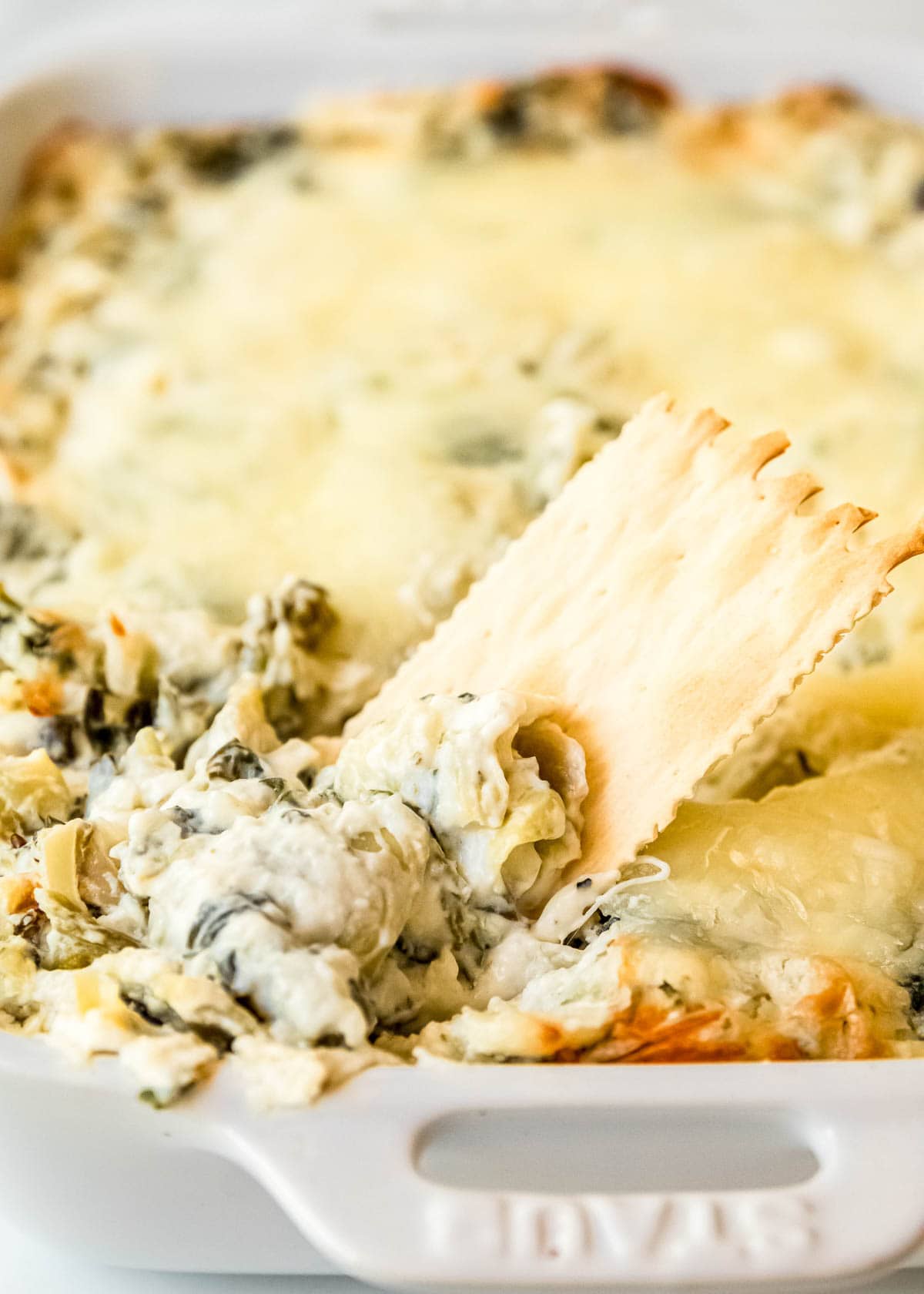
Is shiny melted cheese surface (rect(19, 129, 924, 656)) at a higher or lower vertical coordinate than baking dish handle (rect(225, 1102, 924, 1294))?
higher

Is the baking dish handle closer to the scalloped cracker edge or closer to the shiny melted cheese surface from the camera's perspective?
the scalloped cracker edge

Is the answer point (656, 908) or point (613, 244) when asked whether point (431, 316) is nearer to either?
point (613, 244)

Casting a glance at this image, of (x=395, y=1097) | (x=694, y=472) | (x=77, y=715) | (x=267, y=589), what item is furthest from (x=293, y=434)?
(x=395, y=1097)

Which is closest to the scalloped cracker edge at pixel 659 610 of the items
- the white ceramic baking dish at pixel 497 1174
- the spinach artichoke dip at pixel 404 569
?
the spinach artichoke dip at pixel 404 569

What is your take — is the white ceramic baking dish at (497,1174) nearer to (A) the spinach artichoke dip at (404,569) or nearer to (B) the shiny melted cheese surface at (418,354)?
(A) the spinach artichoke dip at (404,569)

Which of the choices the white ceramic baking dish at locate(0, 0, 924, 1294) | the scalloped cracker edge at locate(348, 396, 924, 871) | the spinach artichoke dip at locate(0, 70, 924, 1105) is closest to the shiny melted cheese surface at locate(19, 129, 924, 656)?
the spinach artichoke dip at locate(0, 70, 924, 1105)

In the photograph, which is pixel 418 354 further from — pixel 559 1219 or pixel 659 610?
A: pixel 559 1219

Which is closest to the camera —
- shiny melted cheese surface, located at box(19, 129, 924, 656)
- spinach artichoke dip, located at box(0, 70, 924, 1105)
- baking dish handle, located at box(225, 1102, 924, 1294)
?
baking dish handle, located at box(225, 1102, 924, 1294)
